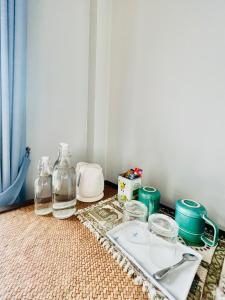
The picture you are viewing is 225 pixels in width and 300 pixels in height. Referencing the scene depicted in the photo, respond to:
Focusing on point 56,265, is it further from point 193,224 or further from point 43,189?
point 193,224

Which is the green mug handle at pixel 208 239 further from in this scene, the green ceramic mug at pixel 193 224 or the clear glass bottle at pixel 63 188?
the clear glass bottle at pixel 63 188

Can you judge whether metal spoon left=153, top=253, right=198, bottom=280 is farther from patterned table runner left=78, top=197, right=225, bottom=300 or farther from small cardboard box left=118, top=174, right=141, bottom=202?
small cardboard box left=118, top=174, right=141, bottom=202

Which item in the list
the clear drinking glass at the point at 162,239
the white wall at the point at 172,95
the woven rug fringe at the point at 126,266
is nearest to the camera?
the woven rug fringe at the point at 126,266

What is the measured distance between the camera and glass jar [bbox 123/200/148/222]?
71 cm

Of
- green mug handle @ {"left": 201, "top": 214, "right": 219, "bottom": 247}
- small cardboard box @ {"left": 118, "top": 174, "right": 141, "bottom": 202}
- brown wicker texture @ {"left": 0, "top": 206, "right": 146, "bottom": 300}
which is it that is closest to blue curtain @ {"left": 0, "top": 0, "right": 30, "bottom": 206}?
brown wicker texture @ {"left": 0, "top": 206, "right": 146, "bottom": 300}

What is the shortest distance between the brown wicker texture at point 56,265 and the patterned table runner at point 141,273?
2 cm

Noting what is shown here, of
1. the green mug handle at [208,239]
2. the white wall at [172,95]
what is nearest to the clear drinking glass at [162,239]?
the green mug handle at [208,239]

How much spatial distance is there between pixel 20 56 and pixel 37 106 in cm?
22

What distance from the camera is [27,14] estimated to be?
80 cm

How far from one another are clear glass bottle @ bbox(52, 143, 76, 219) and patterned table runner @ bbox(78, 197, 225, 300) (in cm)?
6

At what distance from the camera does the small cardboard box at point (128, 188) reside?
0.83 meters

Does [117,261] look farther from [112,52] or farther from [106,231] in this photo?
[112,52]

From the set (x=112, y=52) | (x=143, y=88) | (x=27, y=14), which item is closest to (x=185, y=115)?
Answer: (x=143, y=88)

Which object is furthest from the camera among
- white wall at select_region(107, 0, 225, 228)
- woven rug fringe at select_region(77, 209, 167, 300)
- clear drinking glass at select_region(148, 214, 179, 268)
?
white wall at select_region(107, 0, 225, 228)
